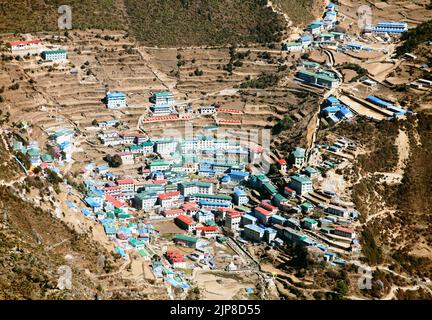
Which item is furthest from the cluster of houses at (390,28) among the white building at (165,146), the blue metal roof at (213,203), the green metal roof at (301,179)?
the blue metal roof at (213,203)

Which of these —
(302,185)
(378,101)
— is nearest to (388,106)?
(378,101)

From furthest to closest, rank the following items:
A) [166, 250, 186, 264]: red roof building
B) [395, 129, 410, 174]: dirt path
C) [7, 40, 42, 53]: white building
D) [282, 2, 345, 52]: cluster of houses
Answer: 1. [282, 2, 345, 52]: cluster of houses
2. [7, 40, 42, 53]: white building
3. [395, 129, 410, 174]: dirt path
4. [166, 250, 186, 264]: red roof building

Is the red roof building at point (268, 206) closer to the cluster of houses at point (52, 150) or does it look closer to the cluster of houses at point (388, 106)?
the cluster of houses at point (388, 106)

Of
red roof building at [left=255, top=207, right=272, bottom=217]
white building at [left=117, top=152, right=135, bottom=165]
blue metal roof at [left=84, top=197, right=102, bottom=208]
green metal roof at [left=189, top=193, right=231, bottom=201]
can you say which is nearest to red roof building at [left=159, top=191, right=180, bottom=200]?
green metal roof at [left=189, top=193, right=231, bottom=201]

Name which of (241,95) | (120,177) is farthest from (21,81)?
(241,95)

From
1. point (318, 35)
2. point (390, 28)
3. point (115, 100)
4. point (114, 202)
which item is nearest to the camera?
point (114, 202)

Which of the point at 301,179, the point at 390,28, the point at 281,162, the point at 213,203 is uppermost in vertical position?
the point at 390,28

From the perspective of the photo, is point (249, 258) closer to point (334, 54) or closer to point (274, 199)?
point (274, 199)

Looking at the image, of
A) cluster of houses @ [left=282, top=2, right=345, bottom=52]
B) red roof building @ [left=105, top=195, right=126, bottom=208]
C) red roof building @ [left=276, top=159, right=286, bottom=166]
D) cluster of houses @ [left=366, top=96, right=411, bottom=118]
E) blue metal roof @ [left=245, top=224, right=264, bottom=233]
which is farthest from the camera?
cluster of houses @ [left=282, top=2, right=345, bottom=52]

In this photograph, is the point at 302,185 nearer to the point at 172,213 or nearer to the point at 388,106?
the point at 172,213

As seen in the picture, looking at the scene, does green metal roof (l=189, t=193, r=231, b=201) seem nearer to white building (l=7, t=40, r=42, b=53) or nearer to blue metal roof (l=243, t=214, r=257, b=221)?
blue metal roof (l=243, t=214, r=257, b=221)

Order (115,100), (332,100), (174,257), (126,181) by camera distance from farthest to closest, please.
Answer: (115,100), (332,100), (126,181), (174,257)
